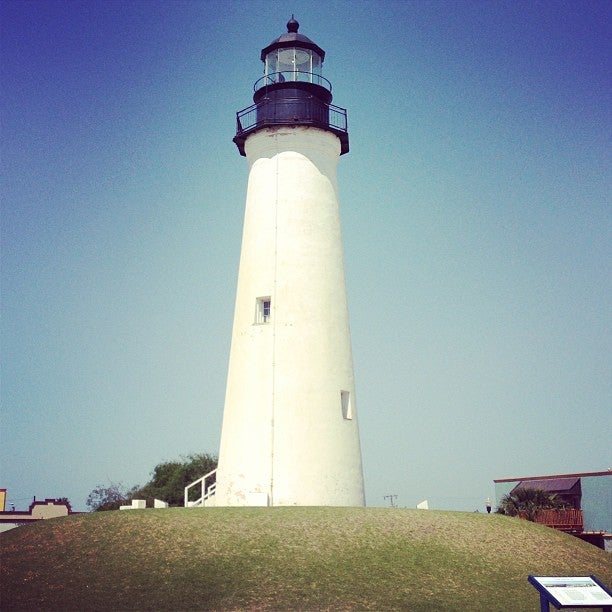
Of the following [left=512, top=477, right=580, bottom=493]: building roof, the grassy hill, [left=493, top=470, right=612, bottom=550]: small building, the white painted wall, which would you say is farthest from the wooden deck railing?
the white painted wall

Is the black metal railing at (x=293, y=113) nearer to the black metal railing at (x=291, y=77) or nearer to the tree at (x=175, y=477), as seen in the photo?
the black metal railing at (x=291, y=77)

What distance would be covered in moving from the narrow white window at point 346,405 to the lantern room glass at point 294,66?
12.2 metres

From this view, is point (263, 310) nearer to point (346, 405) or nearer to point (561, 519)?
point (346, 405)

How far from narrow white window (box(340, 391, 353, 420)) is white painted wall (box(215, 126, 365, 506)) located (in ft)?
0.47

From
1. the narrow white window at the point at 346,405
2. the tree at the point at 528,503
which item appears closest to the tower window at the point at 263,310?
the narrow white window at the point at 346,405

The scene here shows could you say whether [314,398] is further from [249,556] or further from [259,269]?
[249,556]

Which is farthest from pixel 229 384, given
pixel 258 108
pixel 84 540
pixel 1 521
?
pixel 1 521

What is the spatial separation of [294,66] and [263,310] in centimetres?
990

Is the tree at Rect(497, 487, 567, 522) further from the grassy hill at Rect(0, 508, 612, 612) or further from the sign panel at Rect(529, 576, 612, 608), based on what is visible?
the sign panel at Rect(529, 576, 612, 608)

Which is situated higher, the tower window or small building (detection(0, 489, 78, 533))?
the tower window

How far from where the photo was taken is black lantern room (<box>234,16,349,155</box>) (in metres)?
31.0

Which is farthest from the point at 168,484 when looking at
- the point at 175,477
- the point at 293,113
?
the point at 293,113

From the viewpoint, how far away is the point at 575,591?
51.2ft

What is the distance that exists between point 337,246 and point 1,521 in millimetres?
26652
